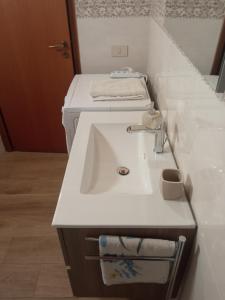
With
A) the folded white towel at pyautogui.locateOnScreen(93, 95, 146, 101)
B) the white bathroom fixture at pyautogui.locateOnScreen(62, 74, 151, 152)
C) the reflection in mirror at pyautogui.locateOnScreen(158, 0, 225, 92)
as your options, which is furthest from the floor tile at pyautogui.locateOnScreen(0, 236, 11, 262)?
the reflection in mirror at pyautogui.locateOnScreen(158, 0, 225, 92)

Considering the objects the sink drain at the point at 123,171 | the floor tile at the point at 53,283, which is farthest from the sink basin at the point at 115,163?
the floor tile at the point at 53,283

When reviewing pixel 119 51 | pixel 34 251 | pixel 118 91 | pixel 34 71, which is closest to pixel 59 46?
pixel 34 71

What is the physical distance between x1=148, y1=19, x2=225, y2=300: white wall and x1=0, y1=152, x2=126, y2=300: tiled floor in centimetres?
85

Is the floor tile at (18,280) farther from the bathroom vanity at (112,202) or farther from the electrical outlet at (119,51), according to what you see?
the electrical outlet at (119,51)

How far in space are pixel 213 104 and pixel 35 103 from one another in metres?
1.88

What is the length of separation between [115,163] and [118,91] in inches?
22.0

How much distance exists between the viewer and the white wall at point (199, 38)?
58cm

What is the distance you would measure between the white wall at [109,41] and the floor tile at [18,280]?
5.12ft

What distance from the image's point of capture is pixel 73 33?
1770mm

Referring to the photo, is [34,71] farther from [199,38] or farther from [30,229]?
[199,38]

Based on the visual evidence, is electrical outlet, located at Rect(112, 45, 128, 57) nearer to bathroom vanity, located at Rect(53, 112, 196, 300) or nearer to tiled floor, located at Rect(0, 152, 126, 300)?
bathroom vanity, located at Rect(53, 112, 196, 300)

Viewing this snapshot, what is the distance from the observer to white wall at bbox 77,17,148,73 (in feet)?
5.54

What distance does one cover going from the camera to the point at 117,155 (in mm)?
1208

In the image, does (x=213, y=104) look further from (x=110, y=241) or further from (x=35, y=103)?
(x=35, y=103)
